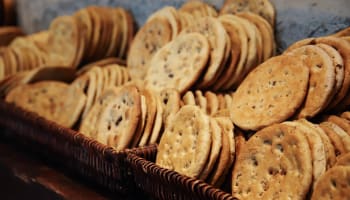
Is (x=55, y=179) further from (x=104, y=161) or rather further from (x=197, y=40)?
(x=197, y=40)

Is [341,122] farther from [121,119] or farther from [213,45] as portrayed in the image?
[121,119]

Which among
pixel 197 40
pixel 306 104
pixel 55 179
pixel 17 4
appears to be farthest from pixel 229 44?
pixel 17 4

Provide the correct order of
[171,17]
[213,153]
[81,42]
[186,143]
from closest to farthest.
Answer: [213,153] < [186,143] < [171,17] < [81,42]

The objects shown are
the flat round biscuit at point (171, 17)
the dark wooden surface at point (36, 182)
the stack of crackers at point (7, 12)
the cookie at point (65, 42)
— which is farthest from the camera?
the stack of crackers at point (7, 12)

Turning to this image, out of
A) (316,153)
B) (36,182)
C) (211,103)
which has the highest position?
(316,153)

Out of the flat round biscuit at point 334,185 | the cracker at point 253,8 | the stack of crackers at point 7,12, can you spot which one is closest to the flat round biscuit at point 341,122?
the flat round biscuit at point 334,185

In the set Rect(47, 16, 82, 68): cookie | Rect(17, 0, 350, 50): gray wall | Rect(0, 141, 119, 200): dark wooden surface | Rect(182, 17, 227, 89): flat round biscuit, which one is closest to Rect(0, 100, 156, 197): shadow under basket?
Rect(0, 141, 119, 200): dark wooden surface

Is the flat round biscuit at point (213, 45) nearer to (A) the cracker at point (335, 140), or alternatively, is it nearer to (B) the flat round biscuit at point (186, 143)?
(B) the flat round biscuit at point (186, 143)

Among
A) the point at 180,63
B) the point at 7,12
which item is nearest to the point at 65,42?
the point at 180,63
